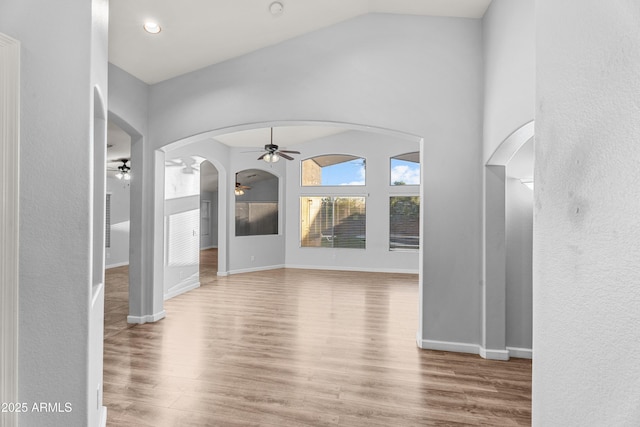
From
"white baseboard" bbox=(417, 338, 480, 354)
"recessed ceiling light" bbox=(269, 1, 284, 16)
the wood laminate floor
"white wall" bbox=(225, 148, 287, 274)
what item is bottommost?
the wood laminate floor

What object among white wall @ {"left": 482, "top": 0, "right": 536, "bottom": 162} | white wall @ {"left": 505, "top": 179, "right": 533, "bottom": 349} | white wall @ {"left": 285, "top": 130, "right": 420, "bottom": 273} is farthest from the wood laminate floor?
white wall @ {"left": 285, "top": 130, "right": 420, "bottom": 273}

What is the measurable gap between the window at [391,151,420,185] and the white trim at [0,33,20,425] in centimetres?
770

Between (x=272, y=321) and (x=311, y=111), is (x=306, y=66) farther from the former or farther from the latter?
(x=272, y=321)

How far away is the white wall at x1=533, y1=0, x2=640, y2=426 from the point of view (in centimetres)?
72

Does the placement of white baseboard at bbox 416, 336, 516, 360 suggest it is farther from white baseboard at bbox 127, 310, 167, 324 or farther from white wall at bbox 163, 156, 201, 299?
white wall at bbox 163, 156, 201, 299

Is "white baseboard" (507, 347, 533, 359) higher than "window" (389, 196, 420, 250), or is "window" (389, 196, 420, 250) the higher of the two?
"window" (389, 196, 420, 250)

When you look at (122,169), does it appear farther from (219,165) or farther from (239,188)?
(239,188)

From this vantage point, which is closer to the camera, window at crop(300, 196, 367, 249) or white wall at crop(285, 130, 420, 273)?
white wall at crop(285, 130, 420, 273)

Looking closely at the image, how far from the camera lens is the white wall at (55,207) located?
1583 mm

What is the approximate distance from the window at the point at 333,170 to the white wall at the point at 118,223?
16.3ft

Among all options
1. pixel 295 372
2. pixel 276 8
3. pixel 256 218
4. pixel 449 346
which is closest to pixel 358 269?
pixel 256 218

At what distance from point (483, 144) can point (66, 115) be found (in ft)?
11.5

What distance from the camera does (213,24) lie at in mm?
3457

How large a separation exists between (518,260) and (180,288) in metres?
5.29
